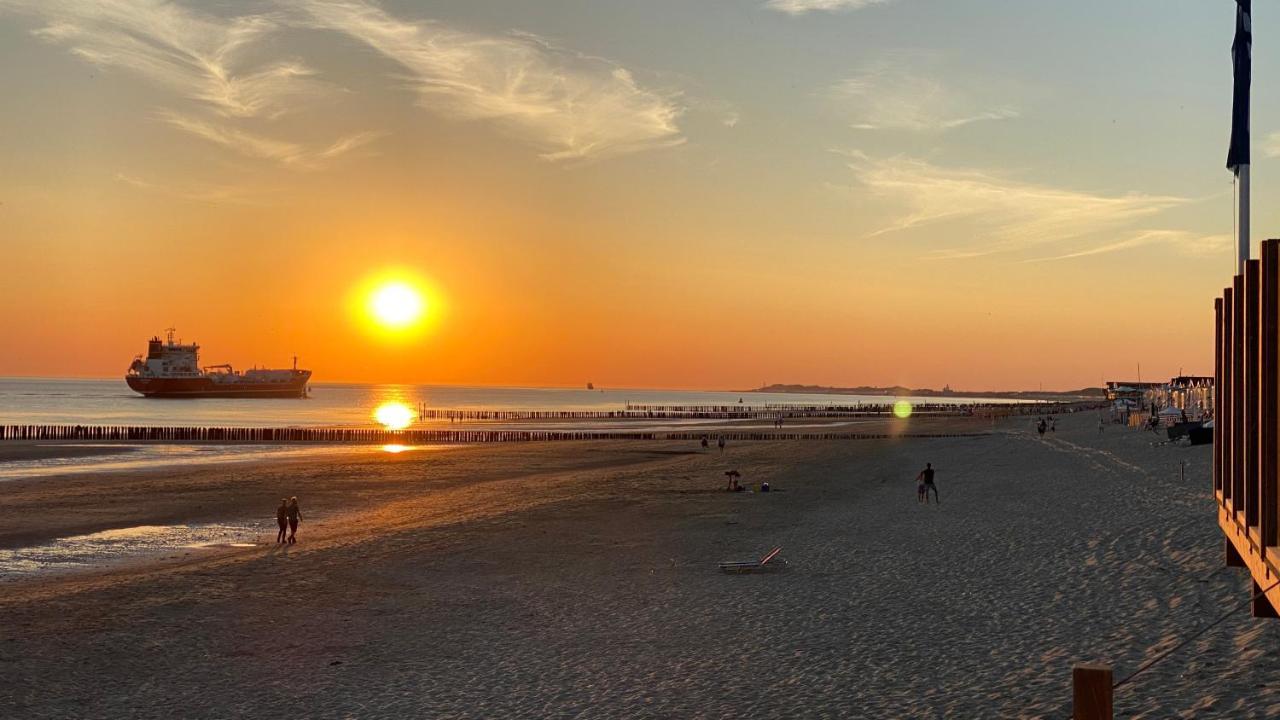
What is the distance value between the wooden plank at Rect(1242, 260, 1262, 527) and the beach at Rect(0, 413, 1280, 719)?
2.15 meters

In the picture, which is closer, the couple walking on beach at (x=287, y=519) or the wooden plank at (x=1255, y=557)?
the wooden plank at (x=1255, y=557)

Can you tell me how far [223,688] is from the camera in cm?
1209

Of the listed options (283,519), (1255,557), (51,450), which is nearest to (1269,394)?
(1255,557)

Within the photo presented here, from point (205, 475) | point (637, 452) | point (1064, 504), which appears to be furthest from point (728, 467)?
point (205, 475)

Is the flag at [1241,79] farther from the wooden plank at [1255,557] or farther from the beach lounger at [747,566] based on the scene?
the beach lounger at [747,566]

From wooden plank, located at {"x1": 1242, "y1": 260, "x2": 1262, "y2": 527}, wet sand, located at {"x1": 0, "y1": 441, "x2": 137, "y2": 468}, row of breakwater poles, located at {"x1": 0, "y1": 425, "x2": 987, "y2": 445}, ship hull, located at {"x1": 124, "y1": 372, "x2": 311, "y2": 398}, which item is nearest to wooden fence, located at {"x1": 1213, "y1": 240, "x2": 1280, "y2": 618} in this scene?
wooden plank, located at {"x1": 1242, "y1": 260, "x2": 1262, "y2": 527}

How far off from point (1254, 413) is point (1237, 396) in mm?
1152

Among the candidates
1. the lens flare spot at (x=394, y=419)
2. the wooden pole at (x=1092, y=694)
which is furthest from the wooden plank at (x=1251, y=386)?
the lens flare spot at (x=394, y=419)

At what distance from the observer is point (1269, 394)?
23.1ft

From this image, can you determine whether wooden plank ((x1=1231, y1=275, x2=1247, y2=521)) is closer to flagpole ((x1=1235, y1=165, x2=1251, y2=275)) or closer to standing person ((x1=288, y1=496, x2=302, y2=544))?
flagpole ((x1=1235, y1=165, x2=1251, y2=275))

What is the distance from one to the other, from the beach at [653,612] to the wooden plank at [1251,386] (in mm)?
2155

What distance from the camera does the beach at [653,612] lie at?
11.0 m

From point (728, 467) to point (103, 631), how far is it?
1383 inches

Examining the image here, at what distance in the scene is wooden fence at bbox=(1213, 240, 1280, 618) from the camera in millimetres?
7098
